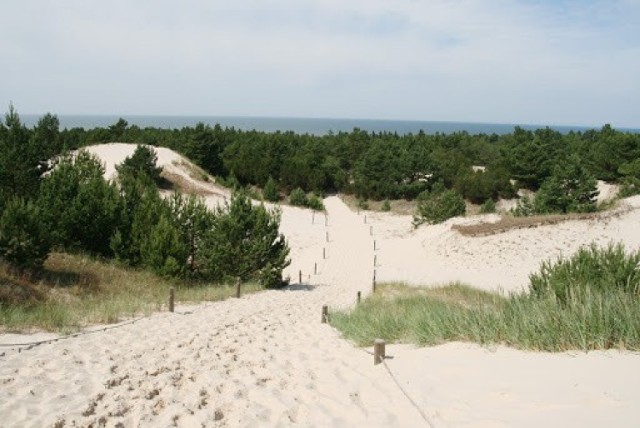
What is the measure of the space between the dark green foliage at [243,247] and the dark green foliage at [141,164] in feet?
82.5

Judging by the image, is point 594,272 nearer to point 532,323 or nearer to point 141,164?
point 532,323

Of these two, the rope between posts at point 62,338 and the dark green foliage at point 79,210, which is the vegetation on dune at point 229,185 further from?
the rope between posts at point 62,338

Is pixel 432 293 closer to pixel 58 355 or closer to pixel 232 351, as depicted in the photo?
pixel 232 351

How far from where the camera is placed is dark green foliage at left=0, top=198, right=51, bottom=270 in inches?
674

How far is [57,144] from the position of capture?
5691cm

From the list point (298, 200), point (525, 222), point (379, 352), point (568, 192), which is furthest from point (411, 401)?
point (298, 200)

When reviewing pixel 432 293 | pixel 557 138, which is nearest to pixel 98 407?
pixel 432 293

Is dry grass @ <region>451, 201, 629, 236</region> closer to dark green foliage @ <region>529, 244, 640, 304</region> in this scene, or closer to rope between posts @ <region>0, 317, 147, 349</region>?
dark green foliage @ <region>529, 244, 640, 304</region>

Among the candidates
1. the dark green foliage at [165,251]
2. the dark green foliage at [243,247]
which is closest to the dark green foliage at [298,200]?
the dark green foliage at [243,247]

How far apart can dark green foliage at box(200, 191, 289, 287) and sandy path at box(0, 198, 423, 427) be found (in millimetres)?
9294

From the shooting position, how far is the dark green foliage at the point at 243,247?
22156mm

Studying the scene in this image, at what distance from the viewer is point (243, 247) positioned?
22.6 m

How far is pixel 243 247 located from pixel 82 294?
7371 millimetres

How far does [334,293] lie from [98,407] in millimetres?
16615
